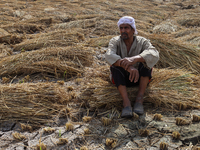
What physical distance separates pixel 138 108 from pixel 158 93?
1.20 feet

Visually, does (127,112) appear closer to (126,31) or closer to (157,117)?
(157,117)

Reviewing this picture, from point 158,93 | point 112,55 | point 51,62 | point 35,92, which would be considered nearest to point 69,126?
point 35,92

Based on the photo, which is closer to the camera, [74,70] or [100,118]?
[100,118]

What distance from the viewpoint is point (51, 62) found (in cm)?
371

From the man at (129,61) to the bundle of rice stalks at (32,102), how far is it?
0.83 m

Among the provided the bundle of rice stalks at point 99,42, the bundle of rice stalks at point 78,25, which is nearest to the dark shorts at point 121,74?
the bundle of rice stalks at point 99,42

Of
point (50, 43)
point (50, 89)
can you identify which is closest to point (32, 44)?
point (50, 43)

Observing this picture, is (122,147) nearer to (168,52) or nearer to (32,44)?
(168,52)

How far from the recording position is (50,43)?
15.7 ft

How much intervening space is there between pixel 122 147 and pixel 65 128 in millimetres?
698

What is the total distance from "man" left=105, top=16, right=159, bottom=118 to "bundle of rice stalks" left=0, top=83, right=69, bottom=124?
0.83 m

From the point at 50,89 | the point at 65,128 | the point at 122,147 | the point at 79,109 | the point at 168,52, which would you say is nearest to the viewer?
the point at 122,147

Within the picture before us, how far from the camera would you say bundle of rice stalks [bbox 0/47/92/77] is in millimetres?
3652

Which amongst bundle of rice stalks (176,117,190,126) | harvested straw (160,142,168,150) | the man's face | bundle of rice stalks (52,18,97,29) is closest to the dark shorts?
the man's face
